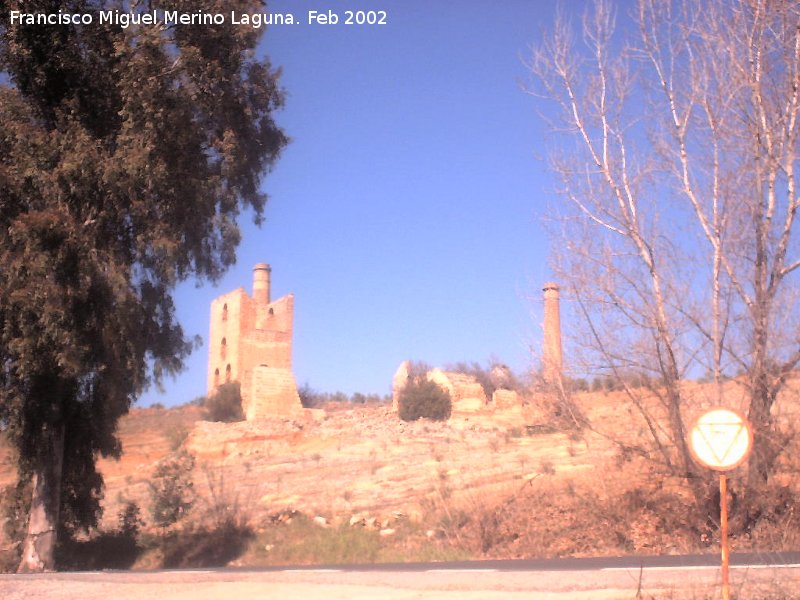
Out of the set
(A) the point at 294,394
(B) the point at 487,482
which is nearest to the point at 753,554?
(B) the point at 487,482

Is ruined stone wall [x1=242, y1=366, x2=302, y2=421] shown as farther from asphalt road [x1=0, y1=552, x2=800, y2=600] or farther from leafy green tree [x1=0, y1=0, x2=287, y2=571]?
asphalt road [x1=0, y1=552, x2=800, y2=600]

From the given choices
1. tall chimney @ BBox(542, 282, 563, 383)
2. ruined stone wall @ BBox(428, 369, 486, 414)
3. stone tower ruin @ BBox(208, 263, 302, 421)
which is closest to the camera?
tall chimney @ BBox(542, 282, 563, 383)

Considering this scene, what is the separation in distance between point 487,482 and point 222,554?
275 inches

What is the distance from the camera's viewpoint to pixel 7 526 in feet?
60.3

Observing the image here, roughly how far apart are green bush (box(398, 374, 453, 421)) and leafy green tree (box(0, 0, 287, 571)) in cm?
2880

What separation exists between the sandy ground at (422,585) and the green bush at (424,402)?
111ft

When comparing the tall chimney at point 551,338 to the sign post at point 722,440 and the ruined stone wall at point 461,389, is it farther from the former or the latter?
the ruined stone wall at point 461,389

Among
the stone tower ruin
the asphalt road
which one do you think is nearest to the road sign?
the asphalt road

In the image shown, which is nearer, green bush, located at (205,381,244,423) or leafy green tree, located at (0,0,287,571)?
leafy green tree, located at (0,0,287,571)

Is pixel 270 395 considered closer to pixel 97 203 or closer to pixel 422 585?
pixel 97 203

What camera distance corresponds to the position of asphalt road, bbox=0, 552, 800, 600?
28.1ft

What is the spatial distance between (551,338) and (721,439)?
1092cm

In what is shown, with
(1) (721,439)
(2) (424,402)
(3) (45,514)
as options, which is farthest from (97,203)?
(2) (424,402)

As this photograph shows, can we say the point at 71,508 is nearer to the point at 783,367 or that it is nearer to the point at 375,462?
the point at 375,462
